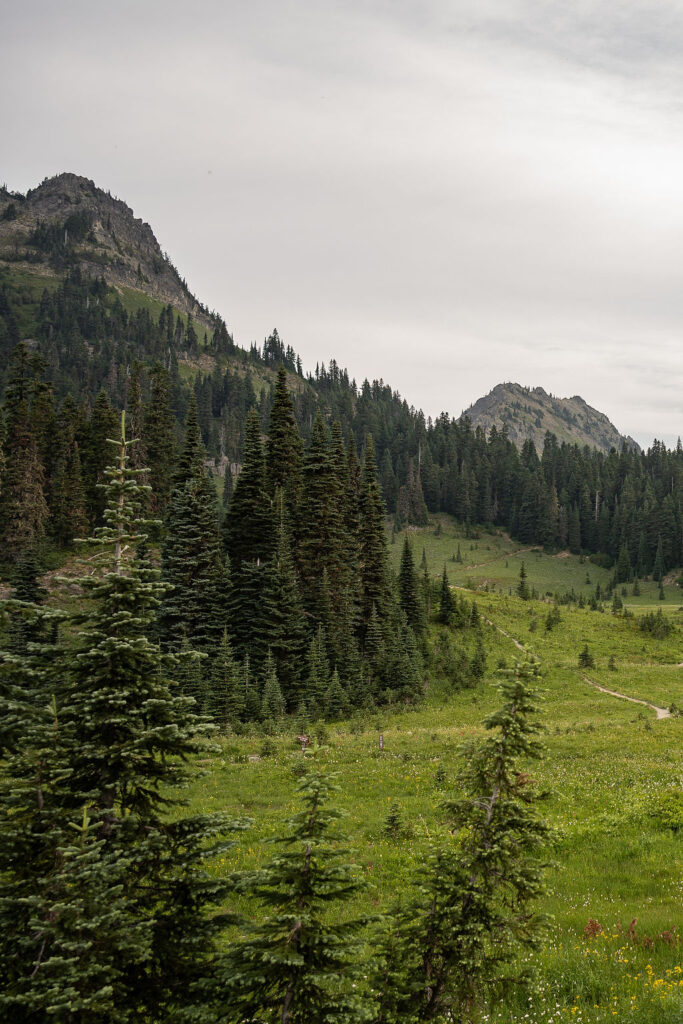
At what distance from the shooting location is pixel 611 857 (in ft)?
45.3

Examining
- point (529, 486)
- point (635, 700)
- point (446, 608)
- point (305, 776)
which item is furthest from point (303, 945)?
point (529, 486)

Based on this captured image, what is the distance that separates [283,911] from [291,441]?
46.4 m

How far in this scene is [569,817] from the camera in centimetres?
1652

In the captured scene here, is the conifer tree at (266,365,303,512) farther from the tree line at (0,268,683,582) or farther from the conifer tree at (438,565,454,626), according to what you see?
the tree line at (0,268,683,582)

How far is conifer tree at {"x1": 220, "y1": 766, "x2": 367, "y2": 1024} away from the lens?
5590 mm

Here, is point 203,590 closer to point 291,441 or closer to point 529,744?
point 291,441

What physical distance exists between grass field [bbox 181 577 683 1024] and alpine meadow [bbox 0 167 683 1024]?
0.32 feet

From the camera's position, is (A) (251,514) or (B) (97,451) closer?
(A) (251,514)

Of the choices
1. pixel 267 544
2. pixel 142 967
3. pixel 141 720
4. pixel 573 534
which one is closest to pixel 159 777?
pixel 141 720

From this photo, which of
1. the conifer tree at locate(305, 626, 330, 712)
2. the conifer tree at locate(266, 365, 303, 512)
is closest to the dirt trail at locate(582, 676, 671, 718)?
the conifer tree at locate(305, 626, 330, 712)

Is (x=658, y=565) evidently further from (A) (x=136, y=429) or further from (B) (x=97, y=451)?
(B) (x=97, y=451)

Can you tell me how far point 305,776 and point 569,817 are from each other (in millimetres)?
14392

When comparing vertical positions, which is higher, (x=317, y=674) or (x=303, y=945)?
(x=303, y=945)

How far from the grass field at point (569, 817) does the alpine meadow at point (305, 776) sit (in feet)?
0.32
